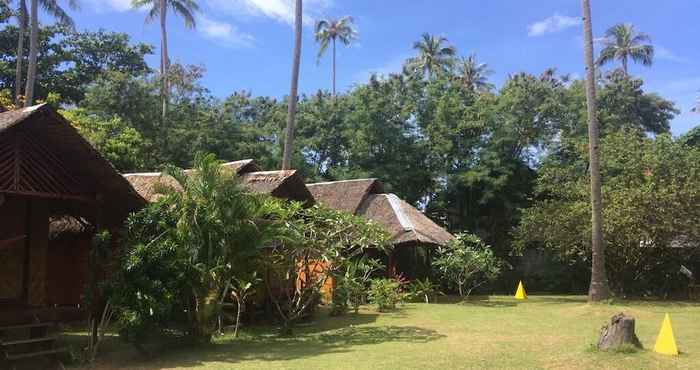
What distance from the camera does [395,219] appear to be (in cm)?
2220

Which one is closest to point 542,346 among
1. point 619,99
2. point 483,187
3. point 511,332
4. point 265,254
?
point 511,332

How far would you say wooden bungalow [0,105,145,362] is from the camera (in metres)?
9.41

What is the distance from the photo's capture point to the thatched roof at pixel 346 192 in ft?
75.2

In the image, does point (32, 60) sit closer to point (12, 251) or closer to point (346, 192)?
point (346, 192)

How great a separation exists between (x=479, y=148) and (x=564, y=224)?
27.6ft

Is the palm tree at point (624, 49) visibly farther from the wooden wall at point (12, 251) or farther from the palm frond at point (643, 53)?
the wooden wall at point (12, 251)

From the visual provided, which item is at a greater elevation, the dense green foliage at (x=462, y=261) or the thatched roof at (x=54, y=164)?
the thatched roof at (x=54, y=164)

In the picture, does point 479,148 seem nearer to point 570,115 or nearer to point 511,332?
point 570,115

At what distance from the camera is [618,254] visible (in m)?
21.5

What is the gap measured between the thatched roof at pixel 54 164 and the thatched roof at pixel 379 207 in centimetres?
1148

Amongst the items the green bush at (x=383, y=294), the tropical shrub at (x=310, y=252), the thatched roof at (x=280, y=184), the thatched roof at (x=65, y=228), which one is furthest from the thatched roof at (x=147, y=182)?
the green bush at (x=383, y=294)

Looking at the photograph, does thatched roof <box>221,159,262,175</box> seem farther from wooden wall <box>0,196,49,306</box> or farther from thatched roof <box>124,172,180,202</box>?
wooden wall <box>0,196,49,306</box>

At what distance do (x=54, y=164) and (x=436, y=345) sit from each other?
7004 millimetres

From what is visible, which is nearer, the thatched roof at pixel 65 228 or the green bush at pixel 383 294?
the thatched roof at pixel 65 228
